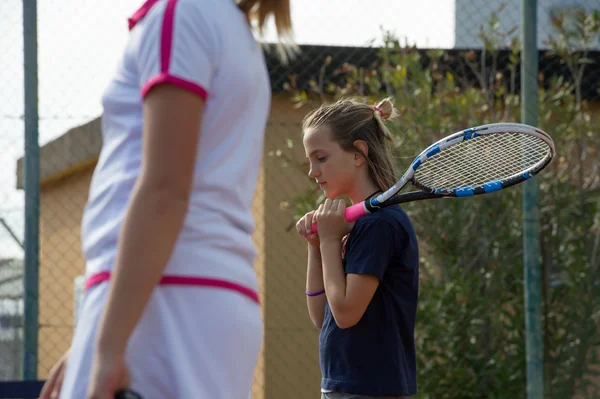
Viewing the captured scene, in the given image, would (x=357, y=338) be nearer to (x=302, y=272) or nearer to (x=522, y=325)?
(x=522, y=325)

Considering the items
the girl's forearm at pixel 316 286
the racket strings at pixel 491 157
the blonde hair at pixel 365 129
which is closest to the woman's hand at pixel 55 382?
the girl's forearm at pixel 316 286

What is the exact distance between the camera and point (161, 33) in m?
1.40

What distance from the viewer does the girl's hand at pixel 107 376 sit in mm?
1268

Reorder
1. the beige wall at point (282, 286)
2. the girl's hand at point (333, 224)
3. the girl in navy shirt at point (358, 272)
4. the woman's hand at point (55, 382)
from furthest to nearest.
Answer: the beige wall at point (282, 286)
the girl's hand at point (333, 224)
the girl in navy shirt at point (358, 272)
the woman's hand at point (55, 382)

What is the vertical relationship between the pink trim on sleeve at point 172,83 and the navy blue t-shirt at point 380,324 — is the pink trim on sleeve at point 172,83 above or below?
above

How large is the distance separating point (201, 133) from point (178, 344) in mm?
311

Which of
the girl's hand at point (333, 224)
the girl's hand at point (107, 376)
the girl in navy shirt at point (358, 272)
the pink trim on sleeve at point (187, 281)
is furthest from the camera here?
the girl's hand at point (333, 224)

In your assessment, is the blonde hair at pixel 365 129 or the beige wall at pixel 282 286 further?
the beige wall at pixel 282 286

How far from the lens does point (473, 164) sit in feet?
11.2

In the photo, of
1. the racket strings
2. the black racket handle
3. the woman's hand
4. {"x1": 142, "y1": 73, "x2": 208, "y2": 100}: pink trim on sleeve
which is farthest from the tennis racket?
the black racket handle

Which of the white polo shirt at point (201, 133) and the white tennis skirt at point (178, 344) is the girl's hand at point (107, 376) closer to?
the white tennis skirt at point (178, 344)

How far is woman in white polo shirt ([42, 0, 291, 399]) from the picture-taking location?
4.30 ft

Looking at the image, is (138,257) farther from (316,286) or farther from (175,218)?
(316,286)

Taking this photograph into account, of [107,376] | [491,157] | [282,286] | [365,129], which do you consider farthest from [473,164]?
[282,286]
